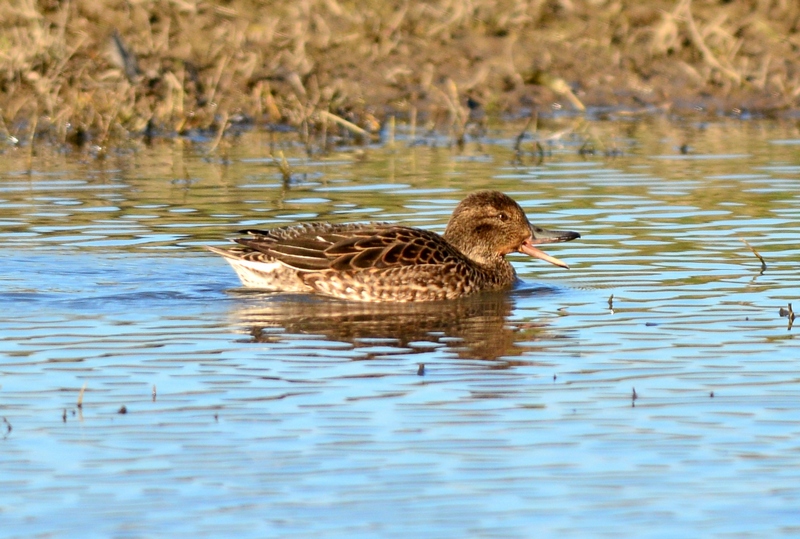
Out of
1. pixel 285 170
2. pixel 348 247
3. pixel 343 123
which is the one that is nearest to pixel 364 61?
pixel 343 123

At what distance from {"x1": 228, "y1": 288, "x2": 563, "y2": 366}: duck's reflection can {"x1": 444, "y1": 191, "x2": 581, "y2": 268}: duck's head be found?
1.78 ft

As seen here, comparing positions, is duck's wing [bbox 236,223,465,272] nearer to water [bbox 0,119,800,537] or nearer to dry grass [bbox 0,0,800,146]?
water [bbox 0,119,800,537]

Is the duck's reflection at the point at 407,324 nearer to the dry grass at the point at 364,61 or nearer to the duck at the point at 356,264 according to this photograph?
the duck at the point at 356,264

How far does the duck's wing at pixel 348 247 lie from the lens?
33.9 feet

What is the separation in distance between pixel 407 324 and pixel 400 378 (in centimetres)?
176

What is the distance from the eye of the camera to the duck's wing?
33.9ft

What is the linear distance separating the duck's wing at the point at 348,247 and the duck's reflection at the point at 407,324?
0.81 ft

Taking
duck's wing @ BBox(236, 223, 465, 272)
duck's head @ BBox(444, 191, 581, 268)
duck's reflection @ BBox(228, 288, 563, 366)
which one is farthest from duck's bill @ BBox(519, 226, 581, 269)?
duck's wing @ BBox(236, 223, 465, 272)

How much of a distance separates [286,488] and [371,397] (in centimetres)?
141

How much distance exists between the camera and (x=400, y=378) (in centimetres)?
775

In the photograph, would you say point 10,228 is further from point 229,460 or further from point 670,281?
point 229,460

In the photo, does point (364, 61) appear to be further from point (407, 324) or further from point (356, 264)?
point (407, 324)

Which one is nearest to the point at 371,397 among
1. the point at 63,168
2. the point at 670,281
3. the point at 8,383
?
the point at 8,383

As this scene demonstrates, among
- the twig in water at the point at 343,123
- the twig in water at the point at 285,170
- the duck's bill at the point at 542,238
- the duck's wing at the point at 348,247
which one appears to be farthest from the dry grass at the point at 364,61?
the duck's wing at the point at 348,247
